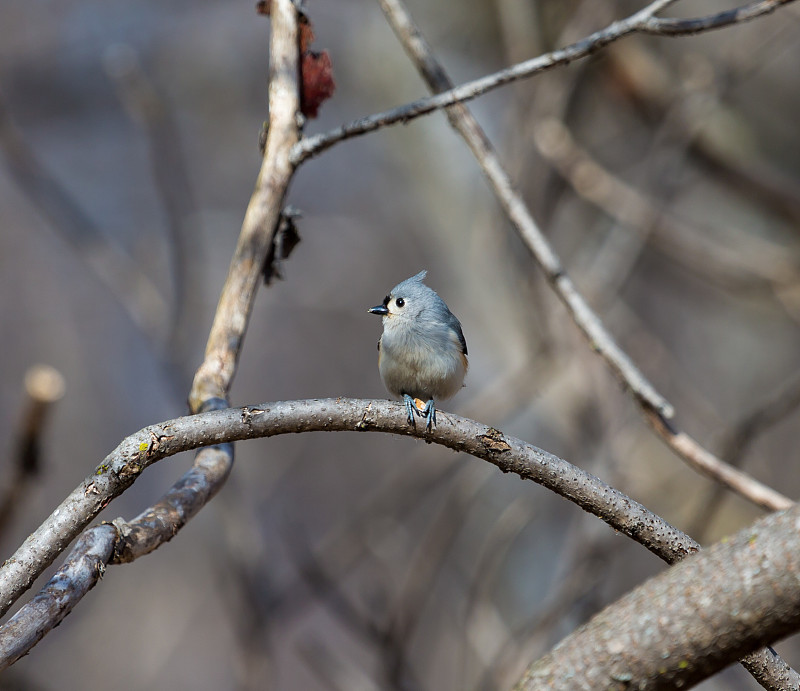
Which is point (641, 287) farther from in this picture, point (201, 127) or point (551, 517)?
point (201, 127)

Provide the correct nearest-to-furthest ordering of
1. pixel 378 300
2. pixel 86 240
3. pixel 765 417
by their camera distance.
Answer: pixel 765 417
pixel 86 240
pixel 378 300

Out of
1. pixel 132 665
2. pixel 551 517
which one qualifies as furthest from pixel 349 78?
pixel 132 665

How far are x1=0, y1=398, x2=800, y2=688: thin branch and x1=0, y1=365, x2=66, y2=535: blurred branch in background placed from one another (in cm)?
73

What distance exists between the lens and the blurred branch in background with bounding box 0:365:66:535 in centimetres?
153

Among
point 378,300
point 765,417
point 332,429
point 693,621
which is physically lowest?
point 693,621

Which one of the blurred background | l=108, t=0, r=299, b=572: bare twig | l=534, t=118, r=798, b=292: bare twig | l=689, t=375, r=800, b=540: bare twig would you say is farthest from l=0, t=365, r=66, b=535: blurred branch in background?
l=534, t=118, r=798, b=292: bare twig

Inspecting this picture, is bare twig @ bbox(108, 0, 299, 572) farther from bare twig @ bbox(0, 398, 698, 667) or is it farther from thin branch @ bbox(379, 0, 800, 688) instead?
thin branch @ bbox(379, 0, 800, 688)

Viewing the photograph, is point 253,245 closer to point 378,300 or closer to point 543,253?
point 543,253

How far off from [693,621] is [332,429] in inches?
18.5

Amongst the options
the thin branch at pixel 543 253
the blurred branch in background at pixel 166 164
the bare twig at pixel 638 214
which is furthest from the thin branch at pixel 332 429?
the bare twig at pixel 638 214

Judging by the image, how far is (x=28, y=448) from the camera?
1523 millimetres

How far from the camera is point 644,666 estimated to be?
2.29ft

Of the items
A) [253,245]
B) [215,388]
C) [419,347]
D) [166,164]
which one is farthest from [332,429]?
[166,164]

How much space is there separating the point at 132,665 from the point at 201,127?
10.7 ft
